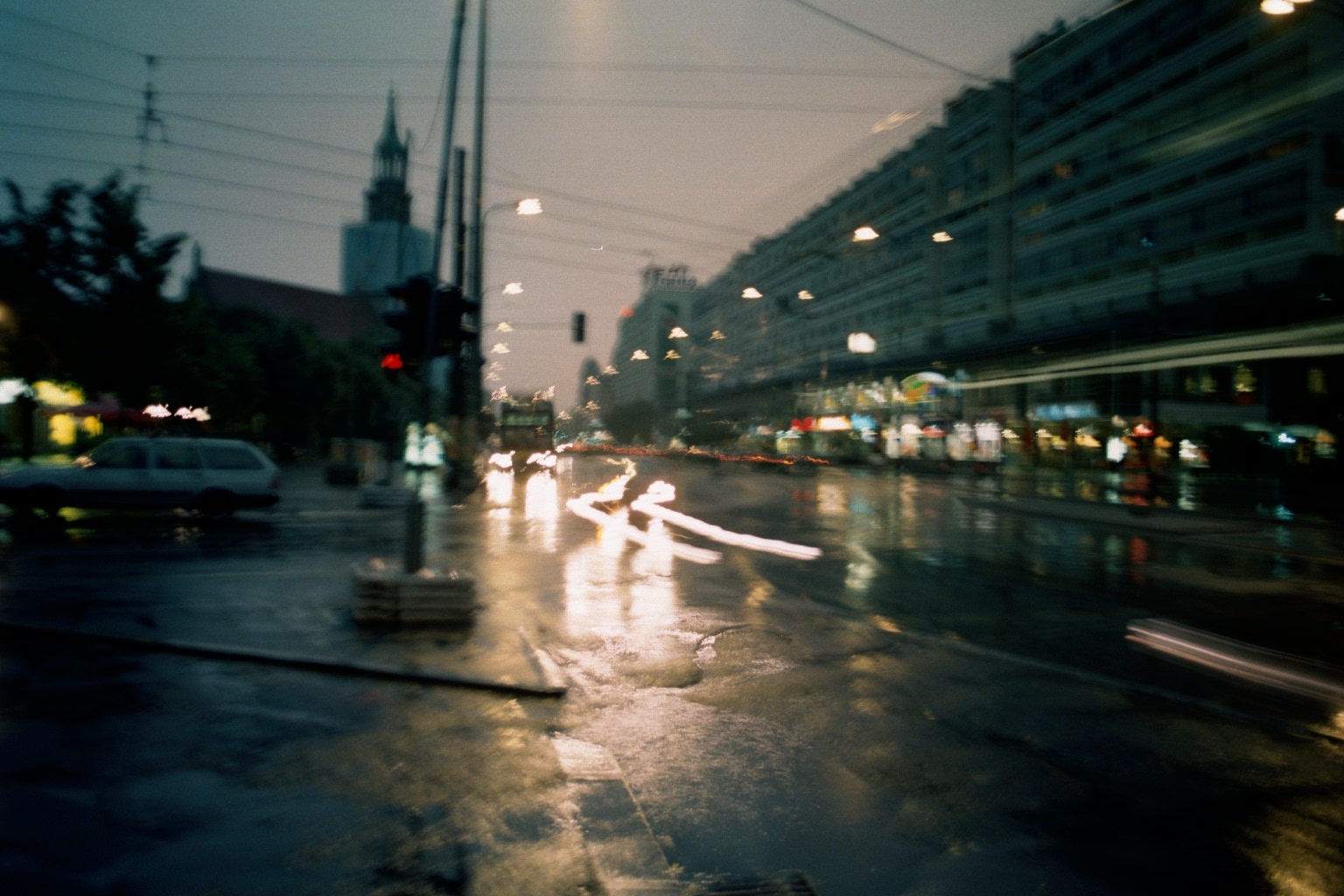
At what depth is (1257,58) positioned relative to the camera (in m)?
44.0

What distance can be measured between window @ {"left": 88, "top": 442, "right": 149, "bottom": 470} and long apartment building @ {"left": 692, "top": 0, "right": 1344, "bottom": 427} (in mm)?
24797

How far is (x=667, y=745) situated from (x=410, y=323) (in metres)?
5.25

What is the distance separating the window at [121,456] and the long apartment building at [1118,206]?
24797mm

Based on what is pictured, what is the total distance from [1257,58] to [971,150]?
25367 millimetres

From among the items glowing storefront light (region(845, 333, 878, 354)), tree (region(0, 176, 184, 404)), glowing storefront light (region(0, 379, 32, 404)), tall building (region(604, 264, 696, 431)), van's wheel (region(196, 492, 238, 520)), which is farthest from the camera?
tall building (region(604, 264, 696, 431))

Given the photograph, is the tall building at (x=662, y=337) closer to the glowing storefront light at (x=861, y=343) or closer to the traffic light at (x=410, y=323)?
the glowing storefront light at (x=861, y=343)

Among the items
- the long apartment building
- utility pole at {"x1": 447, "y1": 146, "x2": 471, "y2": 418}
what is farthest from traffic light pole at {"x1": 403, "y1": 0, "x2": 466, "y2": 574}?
the long apartment building

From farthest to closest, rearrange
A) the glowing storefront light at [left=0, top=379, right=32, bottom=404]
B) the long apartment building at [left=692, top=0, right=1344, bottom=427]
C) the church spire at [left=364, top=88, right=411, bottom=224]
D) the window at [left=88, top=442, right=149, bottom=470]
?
1. the church spire at [left=364, top=88, right=411, bottom=224]
2. the long apartment building at [left=692, top=0, right=1344, bottom=427]
3. the glowing storefront light at [left=0, top=379, right=32, bottom=404]
4. the window at [left=88, top=442, right=149, bottom=470]

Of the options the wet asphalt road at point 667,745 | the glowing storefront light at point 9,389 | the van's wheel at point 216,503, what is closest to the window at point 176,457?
the van's wheel at point 216,503

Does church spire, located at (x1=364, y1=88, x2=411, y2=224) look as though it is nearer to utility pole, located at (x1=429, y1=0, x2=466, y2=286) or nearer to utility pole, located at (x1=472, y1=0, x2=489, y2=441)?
utility pole, located at (x1=472, y1=0, x2=489, y2=441)

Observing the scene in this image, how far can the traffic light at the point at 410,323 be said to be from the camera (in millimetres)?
8742

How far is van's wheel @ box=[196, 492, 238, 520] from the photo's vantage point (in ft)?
58.5

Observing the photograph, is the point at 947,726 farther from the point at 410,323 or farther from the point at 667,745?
the point at 410,323

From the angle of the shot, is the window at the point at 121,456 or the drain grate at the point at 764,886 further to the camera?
the window at the point at 121,456
